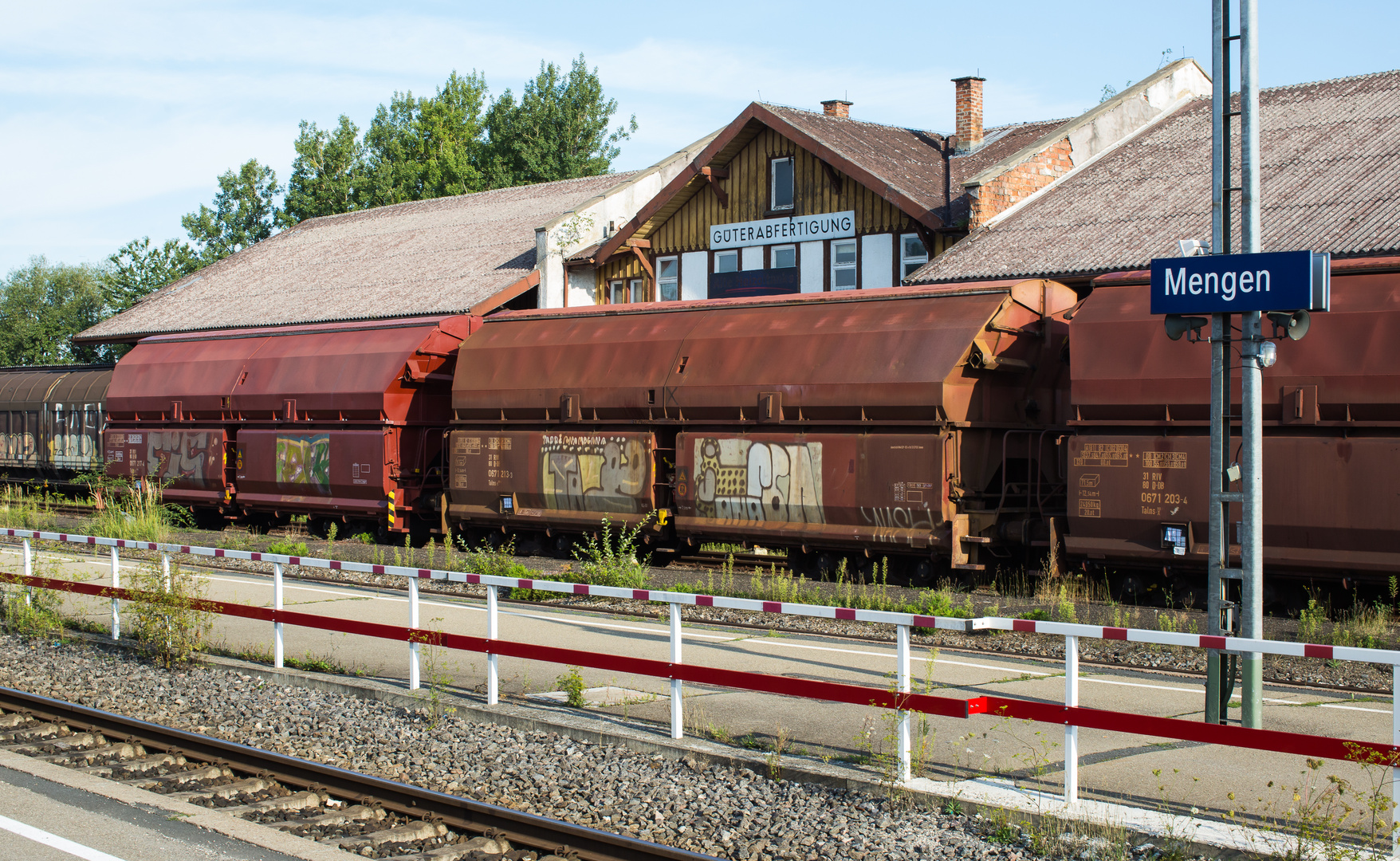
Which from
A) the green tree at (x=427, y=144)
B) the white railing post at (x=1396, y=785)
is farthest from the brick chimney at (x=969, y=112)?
the green tree at (x=427, y=144)

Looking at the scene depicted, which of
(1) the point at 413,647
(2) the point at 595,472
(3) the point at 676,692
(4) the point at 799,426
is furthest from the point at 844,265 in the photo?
(3) the point at 676,692

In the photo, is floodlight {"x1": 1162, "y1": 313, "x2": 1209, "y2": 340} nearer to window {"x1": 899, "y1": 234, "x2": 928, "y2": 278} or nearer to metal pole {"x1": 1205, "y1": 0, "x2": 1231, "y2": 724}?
metal pole {"x1": 1205, "y1": 0, "x2": 1231, "y2": 724}

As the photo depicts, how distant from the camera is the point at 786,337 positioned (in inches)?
698

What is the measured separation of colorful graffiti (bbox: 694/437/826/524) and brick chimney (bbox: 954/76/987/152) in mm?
15531

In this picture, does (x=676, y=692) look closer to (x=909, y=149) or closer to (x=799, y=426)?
(x=799, y=426)

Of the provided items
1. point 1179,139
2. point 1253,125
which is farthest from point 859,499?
point 1179,139

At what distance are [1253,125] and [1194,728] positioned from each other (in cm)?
408

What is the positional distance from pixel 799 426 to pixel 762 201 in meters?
12.2

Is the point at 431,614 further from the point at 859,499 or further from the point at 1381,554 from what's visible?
the point at 1381,554

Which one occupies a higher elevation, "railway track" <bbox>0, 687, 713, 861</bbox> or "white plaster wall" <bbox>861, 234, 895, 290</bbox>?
"white plaster wall" <bbox>861, 234, 895, 290</bbox>

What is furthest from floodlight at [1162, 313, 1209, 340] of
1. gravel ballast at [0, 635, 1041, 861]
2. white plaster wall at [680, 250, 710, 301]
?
white plaster wall at [680, 250, 710, 301]

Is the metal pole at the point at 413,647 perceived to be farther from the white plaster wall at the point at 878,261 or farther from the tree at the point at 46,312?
the tree at the point at 46,312

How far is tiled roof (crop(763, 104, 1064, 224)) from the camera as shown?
2600cm

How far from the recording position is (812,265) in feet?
89.2
